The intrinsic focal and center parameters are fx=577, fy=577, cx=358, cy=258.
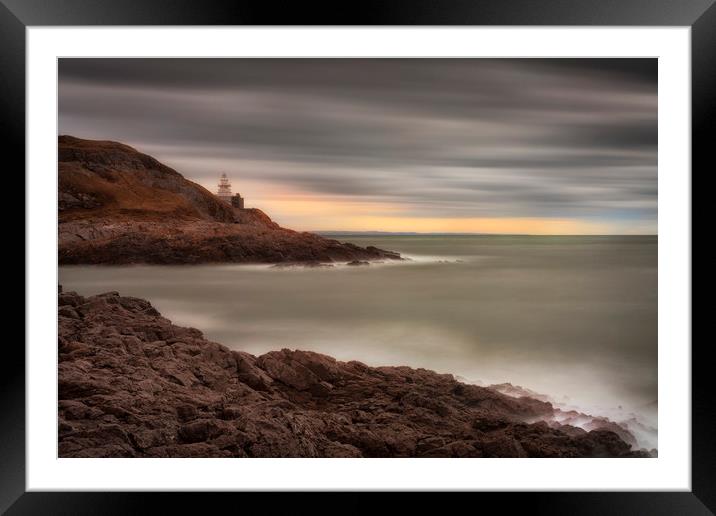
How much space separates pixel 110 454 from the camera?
253 centimetres

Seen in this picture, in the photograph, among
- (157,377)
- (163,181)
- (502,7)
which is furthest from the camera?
(163,181)

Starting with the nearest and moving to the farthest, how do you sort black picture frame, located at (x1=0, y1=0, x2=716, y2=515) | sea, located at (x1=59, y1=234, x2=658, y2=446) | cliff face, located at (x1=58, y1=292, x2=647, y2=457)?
1. black picture frame, located at (x1=0, y1=0, x2=716, y2=515)
2. cliff face, located at (x1=58, y1=292, x2=647, y2=457)
3. sea, located at (x1=59, y1=234, x2=658, y2=446)

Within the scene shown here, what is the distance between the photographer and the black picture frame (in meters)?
2.18

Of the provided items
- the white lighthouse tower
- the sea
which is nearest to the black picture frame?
the sea

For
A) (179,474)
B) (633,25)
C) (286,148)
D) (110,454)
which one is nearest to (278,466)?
(179,474)

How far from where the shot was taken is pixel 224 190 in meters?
3.00

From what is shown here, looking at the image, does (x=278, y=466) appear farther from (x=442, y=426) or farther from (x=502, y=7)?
(x=502, y=7)

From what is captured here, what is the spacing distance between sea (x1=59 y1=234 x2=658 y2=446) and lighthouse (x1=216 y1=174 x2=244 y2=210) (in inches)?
13.9

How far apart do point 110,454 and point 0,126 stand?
56.3 inches

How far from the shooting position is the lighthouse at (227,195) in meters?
2.97

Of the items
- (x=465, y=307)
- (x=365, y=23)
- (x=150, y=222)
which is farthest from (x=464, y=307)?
(x=150, y=222)

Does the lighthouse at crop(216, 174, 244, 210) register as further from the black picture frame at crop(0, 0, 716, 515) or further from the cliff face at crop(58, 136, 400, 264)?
the black picture frame at crop(0, 0, 716, 515)

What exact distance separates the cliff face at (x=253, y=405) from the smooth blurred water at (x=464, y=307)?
3.6 inches

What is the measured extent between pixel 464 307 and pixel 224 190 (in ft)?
4.54
